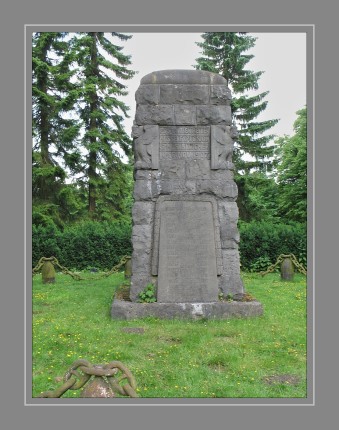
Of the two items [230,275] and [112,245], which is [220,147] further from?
[112,245]

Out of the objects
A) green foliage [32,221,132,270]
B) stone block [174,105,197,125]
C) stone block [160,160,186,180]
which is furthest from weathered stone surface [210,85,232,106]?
green foliage [32,221,132,270]

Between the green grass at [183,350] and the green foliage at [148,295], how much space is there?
0.38 metres

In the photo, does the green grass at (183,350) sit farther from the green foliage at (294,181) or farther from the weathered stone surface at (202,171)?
the green foliage at (294,181)

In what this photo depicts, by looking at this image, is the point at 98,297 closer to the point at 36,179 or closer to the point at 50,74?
the point at 36,179

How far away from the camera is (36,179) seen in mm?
16906

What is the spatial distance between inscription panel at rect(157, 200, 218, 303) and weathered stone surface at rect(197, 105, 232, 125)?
146cm

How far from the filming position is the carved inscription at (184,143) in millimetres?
7402

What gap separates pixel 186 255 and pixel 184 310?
0.89 m

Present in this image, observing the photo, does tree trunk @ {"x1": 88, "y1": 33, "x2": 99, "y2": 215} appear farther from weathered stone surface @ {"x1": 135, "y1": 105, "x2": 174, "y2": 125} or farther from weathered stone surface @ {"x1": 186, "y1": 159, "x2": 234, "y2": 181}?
weathered stone surface @ {"x1": 186, "y1": 159, "x2": 234, "y2": 181}

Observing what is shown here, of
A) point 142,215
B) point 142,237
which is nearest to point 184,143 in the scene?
point 142,215

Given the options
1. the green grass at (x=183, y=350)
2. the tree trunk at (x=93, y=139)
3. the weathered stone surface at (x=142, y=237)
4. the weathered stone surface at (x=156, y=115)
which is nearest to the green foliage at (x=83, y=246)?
the tree trunk at (x=93, y=139)

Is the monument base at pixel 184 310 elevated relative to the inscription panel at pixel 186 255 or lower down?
lower down

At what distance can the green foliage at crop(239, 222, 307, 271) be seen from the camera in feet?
44.6

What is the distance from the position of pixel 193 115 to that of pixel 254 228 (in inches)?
287
